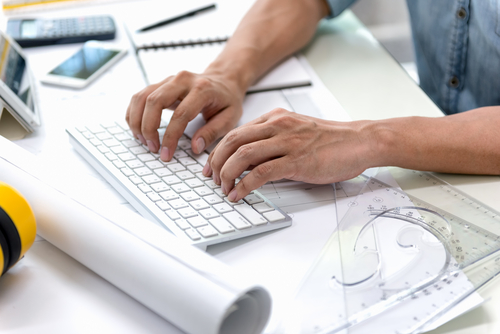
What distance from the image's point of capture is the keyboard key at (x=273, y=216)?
0.57 meters

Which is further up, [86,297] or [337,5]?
[337,5]

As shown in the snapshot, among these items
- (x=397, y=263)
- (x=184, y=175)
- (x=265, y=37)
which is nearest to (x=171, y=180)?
(x=184, y=175)

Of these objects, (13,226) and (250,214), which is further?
(250,214)

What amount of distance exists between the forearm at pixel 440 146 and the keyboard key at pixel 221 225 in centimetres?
23

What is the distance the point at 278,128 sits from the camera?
0.62 m

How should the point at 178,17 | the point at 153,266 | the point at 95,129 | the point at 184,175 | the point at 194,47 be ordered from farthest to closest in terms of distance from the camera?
the point at 178,17 < the point at 194,47 < the point at 95,129 < the point at 184,175 < the point at 153,266

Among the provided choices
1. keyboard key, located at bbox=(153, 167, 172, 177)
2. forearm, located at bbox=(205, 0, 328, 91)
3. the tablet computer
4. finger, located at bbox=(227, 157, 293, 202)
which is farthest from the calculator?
finger, located at bbox=(227, 157, 293, 202)

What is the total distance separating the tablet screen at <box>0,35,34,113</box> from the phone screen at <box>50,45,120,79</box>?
3.4 inches

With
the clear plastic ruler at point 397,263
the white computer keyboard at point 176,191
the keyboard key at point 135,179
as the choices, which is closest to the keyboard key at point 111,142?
the white computer keyboard at point 176,191

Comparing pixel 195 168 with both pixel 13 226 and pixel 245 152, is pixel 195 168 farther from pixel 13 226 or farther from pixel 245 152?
pixel 13 226

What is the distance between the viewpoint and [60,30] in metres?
1.07

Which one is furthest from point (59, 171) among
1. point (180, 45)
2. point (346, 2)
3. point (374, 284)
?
point (346, 2)

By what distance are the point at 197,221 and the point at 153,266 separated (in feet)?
0.39

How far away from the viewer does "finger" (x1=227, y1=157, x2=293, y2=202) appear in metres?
0.58
